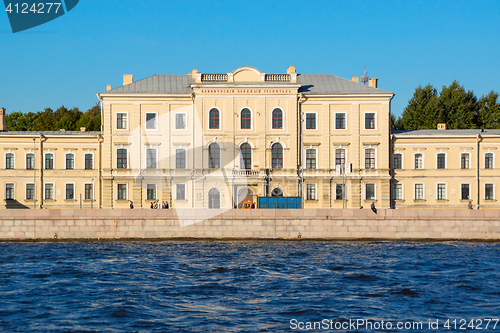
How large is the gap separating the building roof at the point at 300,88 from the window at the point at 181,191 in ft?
27.0

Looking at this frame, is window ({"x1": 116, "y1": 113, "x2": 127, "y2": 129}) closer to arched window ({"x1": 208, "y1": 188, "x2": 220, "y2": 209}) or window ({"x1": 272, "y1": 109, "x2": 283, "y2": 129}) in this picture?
arched window ({"x1": 208, "y1": 188, "x2": 220, "y2": 209})

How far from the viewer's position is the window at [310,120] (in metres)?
48.4

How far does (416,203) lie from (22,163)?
3565 cm

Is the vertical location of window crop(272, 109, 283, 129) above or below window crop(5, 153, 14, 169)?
above

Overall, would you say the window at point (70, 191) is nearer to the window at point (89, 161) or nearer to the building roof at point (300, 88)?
the window at point (89, 161)

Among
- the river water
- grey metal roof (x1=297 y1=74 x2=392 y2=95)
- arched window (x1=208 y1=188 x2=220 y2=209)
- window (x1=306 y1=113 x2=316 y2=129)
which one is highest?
grey metal roof (x1=297 y1=74 x2=392 y2=95)

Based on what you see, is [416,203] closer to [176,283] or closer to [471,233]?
[471,233]

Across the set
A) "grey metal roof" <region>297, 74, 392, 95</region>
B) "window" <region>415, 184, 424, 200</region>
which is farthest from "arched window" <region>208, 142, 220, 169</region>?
"window" <region>415, 184, 424, 200</region>

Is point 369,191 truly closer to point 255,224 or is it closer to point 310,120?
point 310,120

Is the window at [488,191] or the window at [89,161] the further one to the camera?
the window at [89,161]

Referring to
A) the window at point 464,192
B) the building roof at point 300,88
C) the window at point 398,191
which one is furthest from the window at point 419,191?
the building roof at point 300,88

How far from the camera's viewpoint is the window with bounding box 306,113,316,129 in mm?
48438

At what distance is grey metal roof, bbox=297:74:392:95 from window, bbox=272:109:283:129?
9.88 ft

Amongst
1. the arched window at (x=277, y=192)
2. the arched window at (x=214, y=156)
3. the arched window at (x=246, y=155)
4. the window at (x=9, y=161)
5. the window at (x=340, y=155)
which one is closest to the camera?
the arched window at (x=277, y=192)
